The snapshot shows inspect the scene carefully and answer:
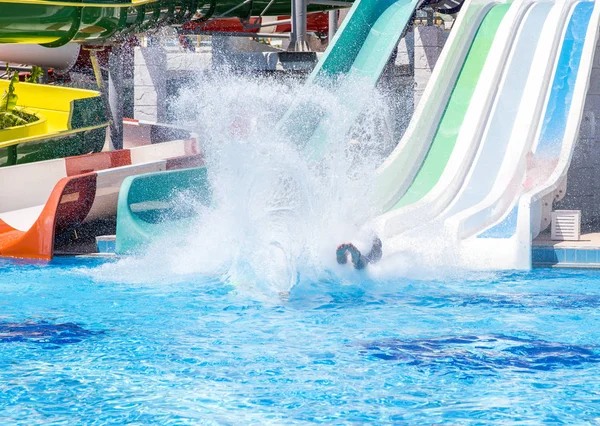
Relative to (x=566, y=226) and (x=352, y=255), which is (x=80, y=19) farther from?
(x=566, y=226)

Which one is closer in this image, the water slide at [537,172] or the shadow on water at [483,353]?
the shadow on water at [483,353]

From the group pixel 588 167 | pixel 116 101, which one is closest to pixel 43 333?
pixel 588 167

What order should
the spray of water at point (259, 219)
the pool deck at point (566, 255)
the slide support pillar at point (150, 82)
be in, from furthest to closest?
the slide support pillar at point (150, 82) < the pool deck at point (566, 255) < the spray of water at point (259, 219)

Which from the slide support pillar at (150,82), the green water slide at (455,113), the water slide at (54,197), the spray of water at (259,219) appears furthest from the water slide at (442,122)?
the slide support pillar at (150,82)

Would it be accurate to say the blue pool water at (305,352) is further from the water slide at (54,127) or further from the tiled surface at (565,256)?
the water slide at (54,127)

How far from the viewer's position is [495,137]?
28.9 ft

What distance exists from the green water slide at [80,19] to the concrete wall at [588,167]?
483 cm

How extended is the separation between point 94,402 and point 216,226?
11.4 feet

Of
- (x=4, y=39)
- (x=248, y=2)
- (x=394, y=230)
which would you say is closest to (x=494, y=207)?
(x=394, y=230)

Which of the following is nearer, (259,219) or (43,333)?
(43,333)

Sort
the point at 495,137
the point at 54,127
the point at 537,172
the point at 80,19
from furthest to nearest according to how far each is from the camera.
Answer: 1. the point at 54,127
2. the point at 80,19
3. the point at 495,137
4. the point at 537,172

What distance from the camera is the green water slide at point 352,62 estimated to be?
9219mm

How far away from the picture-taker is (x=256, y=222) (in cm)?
681

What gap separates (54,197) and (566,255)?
14.1 feet
